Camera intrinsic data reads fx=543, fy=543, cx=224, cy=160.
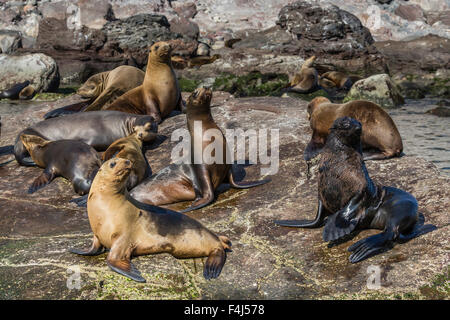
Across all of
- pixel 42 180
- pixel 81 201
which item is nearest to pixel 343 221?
pixel 81 201

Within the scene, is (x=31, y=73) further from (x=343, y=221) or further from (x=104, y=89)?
(x=343, y=221)

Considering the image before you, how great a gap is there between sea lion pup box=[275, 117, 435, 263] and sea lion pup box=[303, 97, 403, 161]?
1669 millimetres

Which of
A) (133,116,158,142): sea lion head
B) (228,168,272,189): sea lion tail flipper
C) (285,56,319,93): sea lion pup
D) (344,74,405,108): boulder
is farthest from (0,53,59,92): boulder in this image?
(228,168,272,189): sea lion tail flipper

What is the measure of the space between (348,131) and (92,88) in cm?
722

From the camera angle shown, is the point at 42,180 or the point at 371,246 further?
the point at 42,180

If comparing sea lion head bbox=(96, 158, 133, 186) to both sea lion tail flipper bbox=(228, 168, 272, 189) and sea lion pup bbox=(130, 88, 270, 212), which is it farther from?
sea lion tail flipper bbox=(228, 168, 272, 189)

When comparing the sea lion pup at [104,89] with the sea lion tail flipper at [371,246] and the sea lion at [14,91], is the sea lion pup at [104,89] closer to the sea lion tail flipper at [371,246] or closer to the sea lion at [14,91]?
the sea lion at [14,91]

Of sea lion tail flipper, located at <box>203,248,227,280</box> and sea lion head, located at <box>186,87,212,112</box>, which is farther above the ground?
sea lion head, located at <box>186,87,212,112</box>

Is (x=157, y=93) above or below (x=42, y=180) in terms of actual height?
above

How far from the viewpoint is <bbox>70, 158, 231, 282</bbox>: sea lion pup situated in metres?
3.87

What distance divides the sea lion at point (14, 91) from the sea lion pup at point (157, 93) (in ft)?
23.3

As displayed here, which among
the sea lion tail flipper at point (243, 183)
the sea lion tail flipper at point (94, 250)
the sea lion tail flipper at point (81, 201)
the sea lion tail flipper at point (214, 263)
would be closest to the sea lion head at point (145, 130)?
the sea lion tail flipper at point (81, 201)

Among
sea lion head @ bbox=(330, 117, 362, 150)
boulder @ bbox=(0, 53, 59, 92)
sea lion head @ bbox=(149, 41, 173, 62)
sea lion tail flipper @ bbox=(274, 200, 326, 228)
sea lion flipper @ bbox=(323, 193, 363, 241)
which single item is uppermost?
sea lion head @ bbox=(330, 117, 362, 150)

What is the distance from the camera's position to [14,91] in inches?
580
